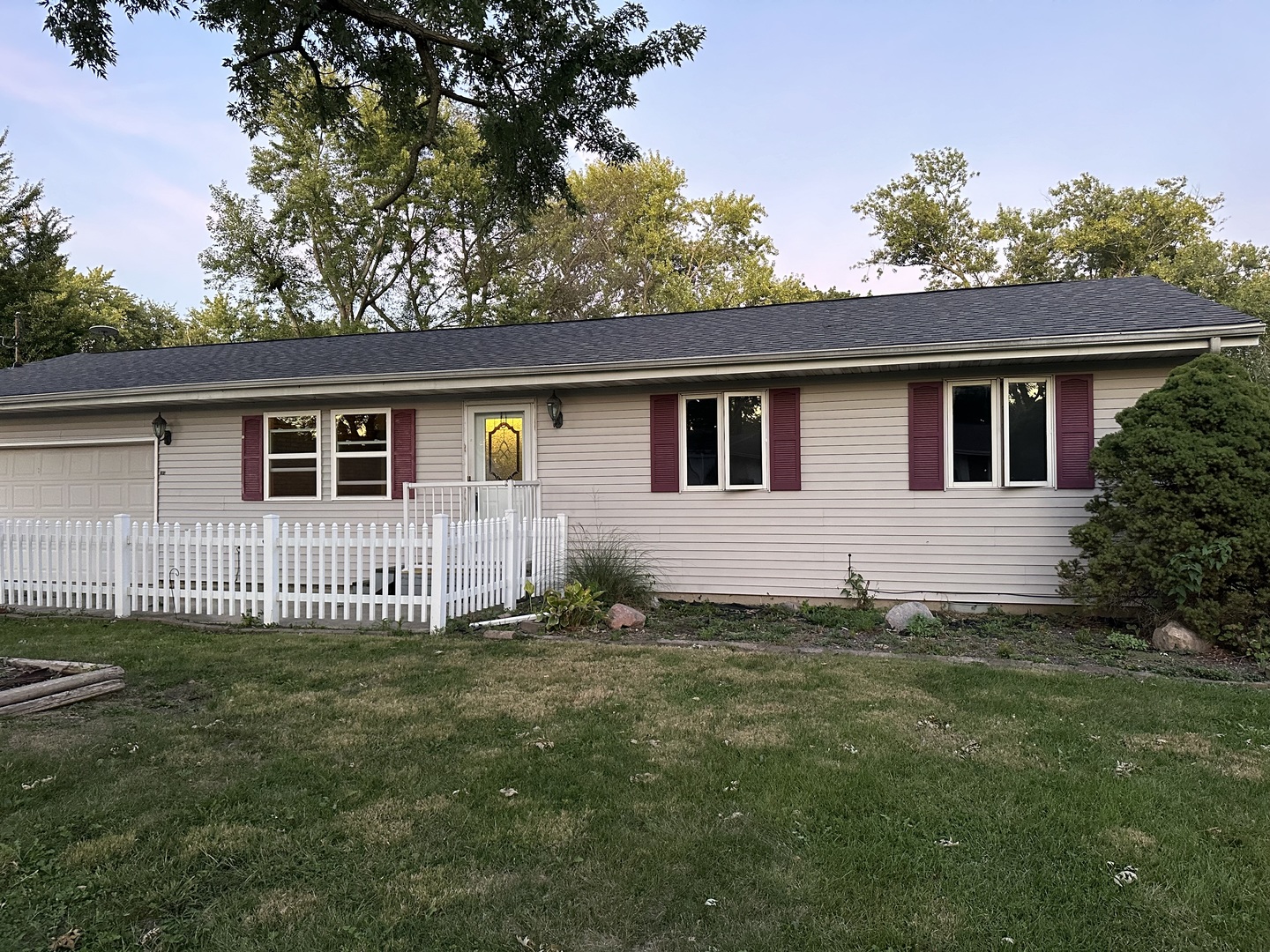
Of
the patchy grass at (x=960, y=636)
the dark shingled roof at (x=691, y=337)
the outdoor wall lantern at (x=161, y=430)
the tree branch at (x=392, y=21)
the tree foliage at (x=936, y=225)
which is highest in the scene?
the tree foliage at (x=936, y=225)

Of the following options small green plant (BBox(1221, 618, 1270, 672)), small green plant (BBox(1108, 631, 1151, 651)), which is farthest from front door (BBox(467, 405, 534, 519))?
small green plant (BBox(1221, 618, 1270, 672))

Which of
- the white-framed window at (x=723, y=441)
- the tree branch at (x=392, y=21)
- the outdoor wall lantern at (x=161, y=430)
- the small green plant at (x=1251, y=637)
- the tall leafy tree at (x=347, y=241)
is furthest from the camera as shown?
the tall leafy tree at (x=347, y=241)

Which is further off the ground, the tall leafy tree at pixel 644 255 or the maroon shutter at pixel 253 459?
the tall leafy tree at pixel 644 255

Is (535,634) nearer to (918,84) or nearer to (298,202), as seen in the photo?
(918,84)

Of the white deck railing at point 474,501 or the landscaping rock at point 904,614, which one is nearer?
the landscaping rock at point 904,614

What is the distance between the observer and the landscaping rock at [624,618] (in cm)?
714

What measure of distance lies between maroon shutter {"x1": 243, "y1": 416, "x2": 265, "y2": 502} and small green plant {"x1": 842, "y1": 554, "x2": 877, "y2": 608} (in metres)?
7.74

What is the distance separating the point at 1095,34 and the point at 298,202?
23.4 m

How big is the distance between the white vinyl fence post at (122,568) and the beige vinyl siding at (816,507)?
239cm

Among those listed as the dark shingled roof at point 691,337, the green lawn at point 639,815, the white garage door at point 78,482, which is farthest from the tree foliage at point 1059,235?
the white garage door at point 78,482

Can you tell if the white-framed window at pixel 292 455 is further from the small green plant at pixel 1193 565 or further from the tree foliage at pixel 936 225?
the tree foliage at pixel 936 225

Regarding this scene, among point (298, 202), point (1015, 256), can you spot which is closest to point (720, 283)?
point (1015, 256)

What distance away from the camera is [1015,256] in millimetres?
27891

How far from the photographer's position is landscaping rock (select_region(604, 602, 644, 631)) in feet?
23.4
